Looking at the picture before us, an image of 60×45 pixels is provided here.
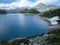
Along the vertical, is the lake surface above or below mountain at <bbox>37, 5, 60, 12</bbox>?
below

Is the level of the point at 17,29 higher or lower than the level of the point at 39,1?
lower

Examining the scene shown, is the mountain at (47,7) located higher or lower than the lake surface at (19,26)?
higher

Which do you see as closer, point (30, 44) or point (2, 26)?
point (30, 44)

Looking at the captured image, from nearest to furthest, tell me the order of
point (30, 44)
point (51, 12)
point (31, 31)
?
point (30, 44), point (31, 31), point (51, 12)

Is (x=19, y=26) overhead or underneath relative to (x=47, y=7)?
underneath

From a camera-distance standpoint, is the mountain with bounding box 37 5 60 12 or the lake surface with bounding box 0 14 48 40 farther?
the mountain with bounding box 37 5 60 12

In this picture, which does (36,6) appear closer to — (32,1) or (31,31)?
(32,1)

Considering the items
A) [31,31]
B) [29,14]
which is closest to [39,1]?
[29,14]

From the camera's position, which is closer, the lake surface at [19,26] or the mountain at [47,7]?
the lake surface at [19,26]
